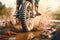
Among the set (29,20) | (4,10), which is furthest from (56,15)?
(4,10)

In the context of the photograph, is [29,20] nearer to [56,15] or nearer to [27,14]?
[27,14]

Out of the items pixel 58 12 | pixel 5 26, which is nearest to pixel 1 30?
pixel 5 26

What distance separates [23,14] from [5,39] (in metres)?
0.27

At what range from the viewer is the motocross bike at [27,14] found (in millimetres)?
1548

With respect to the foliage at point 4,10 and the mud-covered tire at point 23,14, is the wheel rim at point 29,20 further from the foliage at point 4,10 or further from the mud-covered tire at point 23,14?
the foliage at point 4,10

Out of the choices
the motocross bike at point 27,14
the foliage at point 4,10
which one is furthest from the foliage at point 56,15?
the foliage at point 4,10

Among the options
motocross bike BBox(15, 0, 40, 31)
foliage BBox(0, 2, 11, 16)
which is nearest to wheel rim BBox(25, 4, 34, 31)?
motocross bike BBox(15, 0, 40, 31)

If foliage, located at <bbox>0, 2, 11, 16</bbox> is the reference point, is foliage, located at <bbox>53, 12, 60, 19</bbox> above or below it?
below

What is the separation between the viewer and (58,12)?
1525mm

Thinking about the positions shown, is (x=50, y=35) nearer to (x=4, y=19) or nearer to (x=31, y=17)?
(x=31, y=17)

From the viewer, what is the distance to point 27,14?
5.11 ft

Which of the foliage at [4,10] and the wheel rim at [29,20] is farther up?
the foliage at [4,10]

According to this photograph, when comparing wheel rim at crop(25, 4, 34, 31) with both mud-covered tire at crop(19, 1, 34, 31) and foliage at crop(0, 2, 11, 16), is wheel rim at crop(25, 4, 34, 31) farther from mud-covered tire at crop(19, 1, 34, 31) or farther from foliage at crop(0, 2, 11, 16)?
foliage at crop(0, 2, 11, 16)

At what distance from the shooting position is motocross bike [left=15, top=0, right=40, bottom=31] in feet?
5.08
